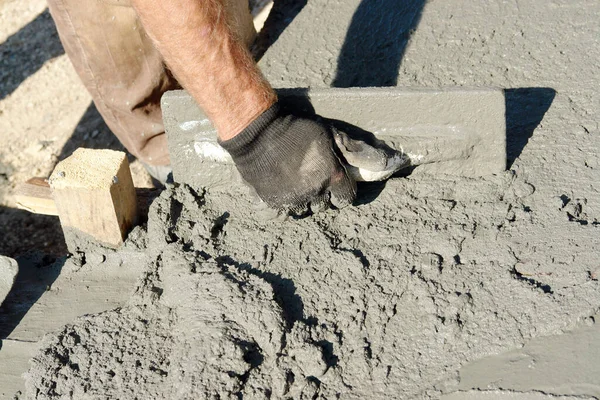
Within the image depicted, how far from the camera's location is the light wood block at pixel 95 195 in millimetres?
2174

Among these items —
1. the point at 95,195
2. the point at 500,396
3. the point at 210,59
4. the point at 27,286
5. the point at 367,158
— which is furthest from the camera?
the point at 27,286

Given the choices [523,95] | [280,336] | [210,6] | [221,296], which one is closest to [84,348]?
[221,296]

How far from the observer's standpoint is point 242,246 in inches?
84.0

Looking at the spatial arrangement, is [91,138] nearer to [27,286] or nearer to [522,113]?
[27,286]

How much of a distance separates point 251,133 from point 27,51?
290 centimetres

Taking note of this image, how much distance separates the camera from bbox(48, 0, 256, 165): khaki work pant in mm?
2701

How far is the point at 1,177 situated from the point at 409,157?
7.70 ft

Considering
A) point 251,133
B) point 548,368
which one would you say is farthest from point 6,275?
point 548,368

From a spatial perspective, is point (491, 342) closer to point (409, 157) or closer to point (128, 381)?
point (409, 157)

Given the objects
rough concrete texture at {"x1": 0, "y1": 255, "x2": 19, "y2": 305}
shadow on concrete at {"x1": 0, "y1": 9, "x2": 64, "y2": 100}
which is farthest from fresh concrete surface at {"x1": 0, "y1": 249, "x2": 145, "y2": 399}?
shadow on concrete at {"x1": 0, "y1": 9, "x2": 64, "y2": 100}

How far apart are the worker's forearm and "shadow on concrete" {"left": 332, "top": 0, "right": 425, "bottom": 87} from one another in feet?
2.70

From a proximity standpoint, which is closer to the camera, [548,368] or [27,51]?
[548,368]

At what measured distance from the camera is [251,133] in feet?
6.49

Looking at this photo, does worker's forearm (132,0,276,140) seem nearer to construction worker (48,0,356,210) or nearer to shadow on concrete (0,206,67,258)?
construction worker (48,0,356,210)
